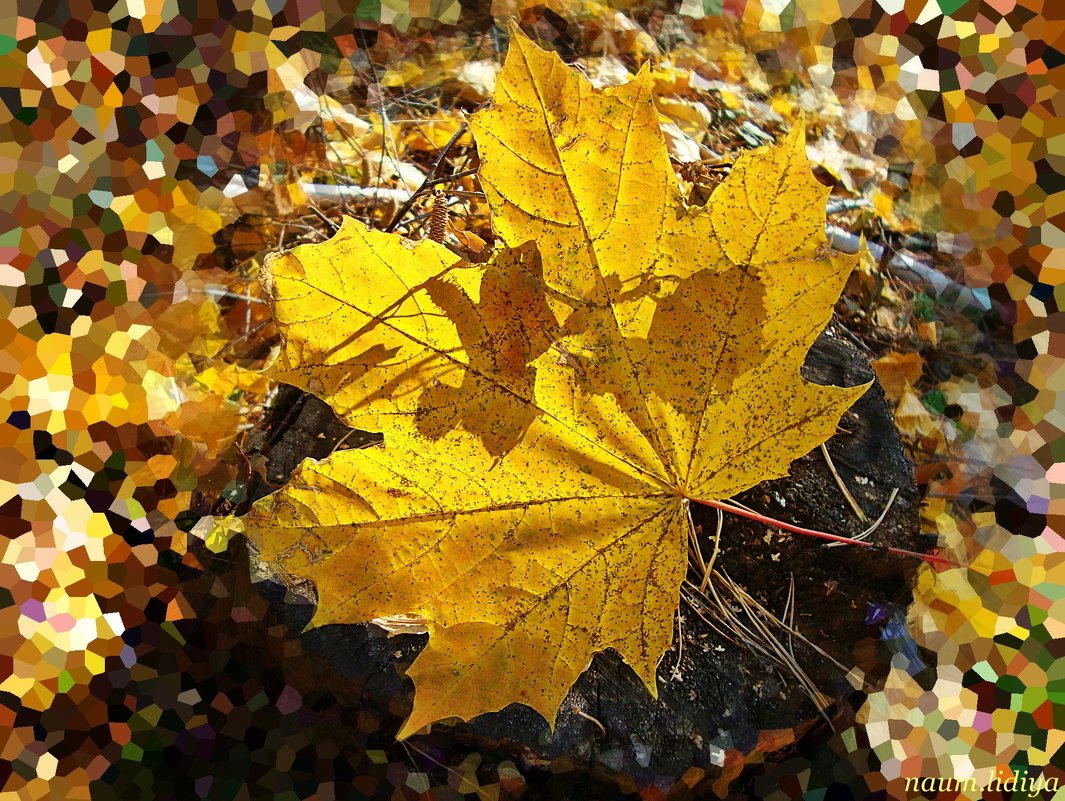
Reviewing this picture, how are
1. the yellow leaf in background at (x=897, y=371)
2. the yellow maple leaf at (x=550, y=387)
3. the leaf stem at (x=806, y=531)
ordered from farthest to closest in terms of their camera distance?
the yellow leaf in background at (x=897, y=371) → the leaf stem at (x=806, y=531) → the yellow maple leaf at (x=550, y=387)

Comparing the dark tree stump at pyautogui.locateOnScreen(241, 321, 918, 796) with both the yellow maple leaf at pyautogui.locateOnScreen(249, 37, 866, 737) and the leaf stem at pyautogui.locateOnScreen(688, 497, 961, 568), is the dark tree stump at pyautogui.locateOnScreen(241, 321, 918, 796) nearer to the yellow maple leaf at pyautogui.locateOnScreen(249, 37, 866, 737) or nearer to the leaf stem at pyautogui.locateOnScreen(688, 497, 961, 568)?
the leaf stem at pyautogui.locateOnScreen(688, 497, 961, 568)

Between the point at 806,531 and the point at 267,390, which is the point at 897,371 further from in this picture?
the point at 267,390

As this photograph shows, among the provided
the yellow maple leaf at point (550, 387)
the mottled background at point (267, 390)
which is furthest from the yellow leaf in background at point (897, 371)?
the yellow maple leaf at point (550, 387)

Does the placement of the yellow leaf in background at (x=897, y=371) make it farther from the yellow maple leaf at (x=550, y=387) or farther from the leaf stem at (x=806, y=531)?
the yellow maple leaf at (x=550, y=387)

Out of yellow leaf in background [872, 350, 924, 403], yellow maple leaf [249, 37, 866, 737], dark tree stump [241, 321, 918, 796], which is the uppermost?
yellow maple leaf [249, 37, 866, 737]

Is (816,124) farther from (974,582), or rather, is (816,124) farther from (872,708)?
(872,708)

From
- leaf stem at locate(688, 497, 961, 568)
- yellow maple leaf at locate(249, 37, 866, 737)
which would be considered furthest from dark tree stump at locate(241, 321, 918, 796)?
yellow maple leaf at locate(249, 37, 866, 737)
